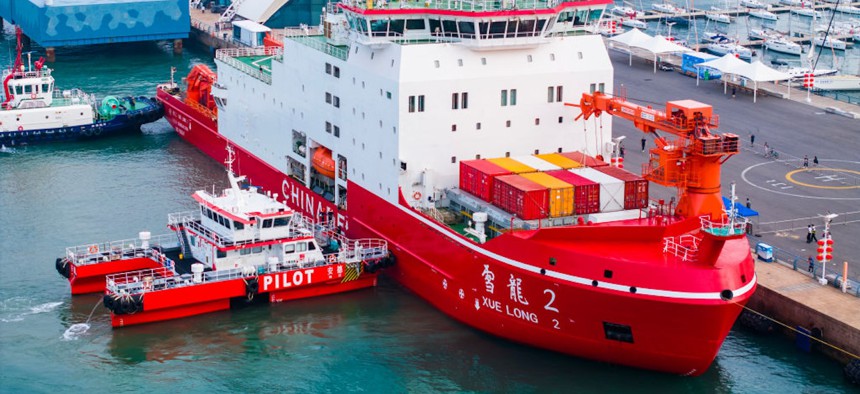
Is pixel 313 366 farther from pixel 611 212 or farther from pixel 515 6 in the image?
pixel 515 6

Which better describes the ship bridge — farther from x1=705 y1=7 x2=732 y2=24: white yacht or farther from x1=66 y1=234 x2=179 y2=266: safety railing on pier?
A: x1=705 y1=7 x2=732 y2=24: white yacht

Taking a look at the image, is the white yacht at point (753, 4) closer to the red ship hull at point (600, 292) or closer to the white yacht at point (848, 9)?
the white yacht at point (848, 9)

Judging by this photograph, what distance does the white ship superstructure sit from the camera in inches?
1626

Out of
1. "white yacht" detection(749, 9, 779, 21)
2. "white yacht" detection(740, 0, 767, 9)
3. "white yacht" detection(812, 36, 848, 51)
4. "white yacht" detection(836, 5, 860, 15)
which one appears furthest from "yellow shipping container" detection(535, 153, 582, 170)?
"white yacht" detection(740, 0, 767, 9)

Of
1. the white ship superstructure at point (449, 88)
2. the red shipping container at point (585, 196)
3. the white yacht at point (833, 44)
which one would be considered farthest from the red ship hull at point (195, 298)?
the white yacht at point (833, 44)

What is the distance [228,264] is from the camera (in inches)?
1649

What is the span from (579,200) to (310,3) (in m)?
57.9

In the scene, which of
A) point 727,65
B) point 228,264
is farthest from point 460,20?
point 727,65

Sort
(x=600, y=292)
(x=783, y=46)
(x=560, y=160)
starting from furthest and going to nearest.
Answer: (x=783, y=46), (x=560, y=160), (x=600, y=292)

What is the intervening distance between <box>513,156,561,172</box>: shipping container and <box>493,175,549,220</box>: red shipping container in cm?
164

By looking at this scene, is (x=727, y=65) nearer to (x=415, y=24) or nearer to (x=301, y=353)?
(x=415, y=24)

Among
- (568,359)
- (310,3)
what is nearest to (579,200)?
(568,359)

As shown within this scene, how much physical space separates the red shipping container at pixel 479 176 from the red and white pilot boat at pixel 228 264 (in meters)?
4.24

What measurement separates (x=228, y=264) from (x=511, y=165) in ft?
32.6
